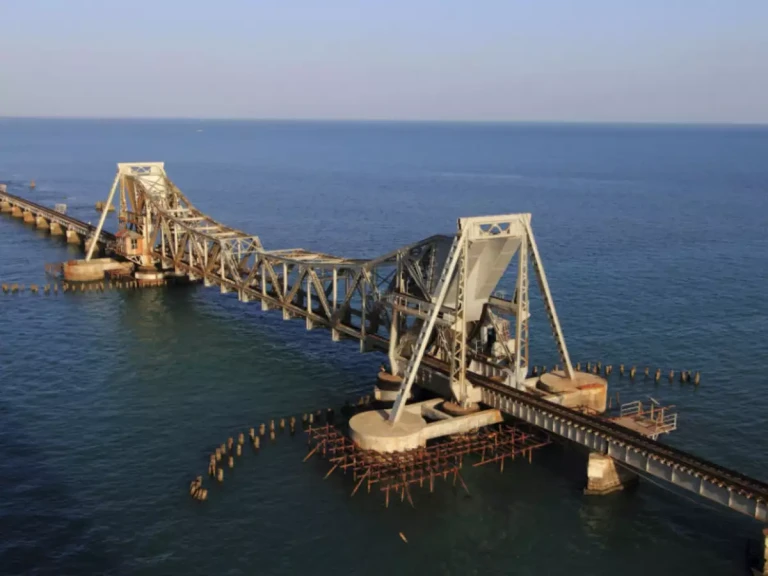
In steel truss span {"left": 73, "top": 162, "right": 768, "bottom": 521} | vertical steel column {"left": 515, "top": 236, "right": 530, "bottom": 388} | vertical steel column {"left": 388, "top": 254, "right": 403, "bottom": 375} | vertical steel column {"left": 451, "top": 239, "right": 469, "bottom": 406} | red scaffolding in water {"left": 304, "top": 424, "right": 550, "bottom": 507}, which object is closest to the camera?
steel truss span {"left": 73, "top": 162, "right": 768, "bottom": 521}

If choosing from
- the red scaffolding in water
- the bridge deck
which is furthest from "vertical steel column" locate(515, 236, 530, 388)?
the bridge deck

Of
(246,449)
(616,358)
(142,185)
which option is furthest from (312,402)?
(142,185)

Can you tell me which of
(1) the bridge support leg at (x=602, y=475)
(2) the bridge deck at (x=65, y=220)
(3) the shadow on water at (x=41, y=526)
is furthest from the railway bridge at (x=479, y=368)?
(2) the bridge deck at (x=65, y=220)

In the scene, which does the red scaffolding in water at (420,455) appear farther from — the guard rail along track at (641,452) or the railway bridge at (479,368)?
the guard rail along track at (641,452)

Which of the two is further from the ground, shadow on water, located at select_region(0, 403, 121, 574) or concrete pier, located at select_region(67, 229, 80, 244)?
concrete pier, located at select_region(67, 229, 80, 244)

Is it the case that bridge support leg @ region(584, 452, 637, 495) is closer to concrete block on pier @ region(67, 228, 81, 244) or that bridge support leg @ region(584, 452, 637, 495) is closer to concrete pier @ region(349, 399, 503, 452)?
concrete pier @ region(349, 399, 503, 452)

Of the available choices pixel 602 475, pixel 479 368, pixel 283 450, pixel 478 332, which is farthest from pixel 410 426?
pixel 602 475

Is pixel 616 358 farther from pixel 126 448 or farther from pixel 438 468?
pixel 126 448
